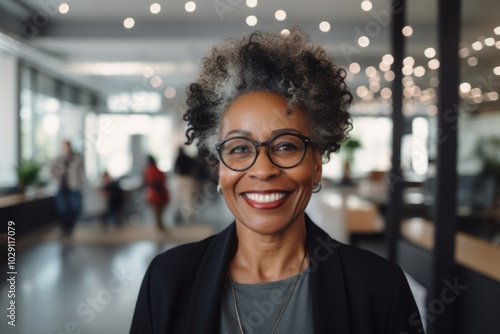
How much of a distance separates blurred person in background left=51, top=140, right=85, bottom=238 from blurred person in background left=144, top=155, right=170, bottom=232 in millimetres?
1287

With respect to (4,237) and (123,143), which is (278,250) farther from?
(123,143)

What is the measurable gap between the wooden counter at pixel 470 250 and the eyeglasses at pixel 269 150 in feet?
7.45

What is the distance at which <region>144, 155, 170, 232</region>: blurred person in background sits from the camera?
350 inches

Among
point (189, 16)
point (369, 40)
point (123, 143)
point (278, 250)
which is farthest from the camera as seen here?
point (123, 143)

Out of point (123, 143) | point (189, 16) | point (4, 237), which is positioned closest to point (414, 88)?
point (189, 16)

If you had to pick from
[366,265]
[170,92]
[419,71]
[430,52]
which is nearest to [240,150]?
[366,265]

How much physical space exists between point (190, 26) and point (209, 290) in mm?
7159

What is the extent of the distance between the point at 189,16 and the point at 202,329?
22.9 feet

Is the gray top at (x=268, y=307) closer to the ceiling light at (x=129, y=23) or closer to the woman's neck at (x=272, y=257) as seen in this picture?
the woman's neck at (x=272, y=257)

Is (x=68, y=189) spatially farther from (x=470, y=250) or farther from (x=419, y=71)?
(x=470, y=250)

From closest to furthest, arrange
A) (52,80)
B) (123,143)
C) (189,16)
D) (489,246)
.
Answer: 1. (489,246)
2. (189,16)
3. (52,80)
4. (123,143)

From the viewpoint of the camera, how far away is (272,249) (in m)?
1.42

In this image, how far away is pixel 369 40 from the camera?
9227mm

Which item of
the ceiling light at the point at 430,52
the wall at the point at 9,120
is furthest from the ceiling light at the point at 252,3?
the wall at the point at 9,120
